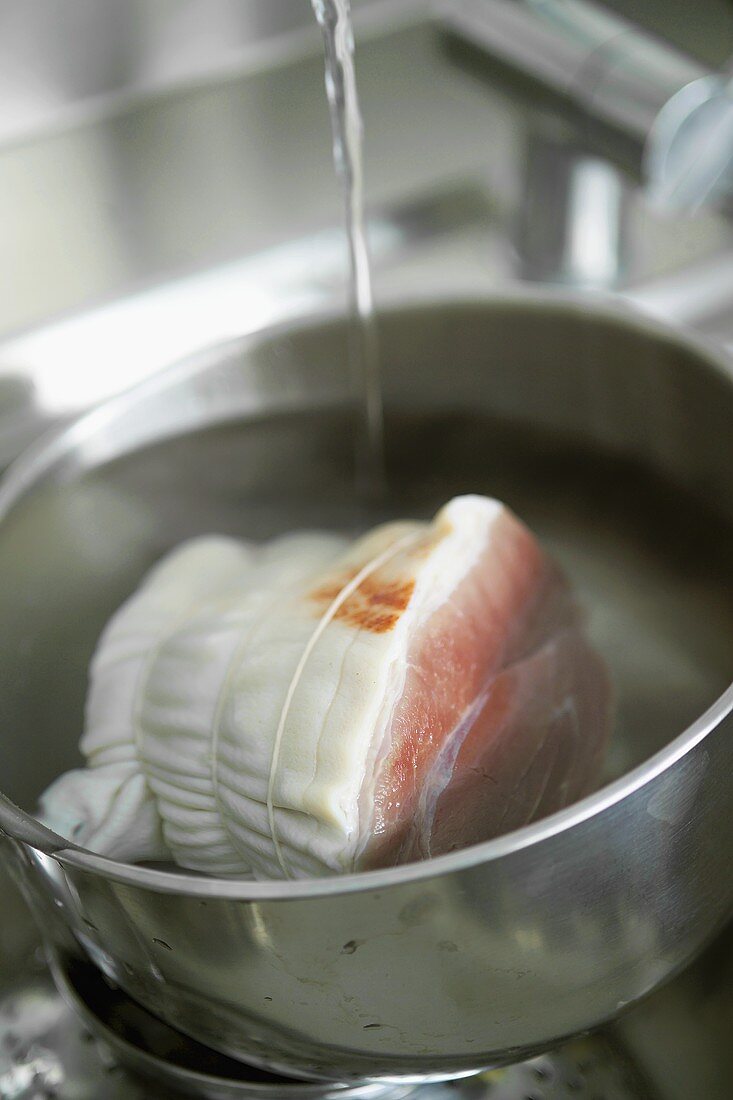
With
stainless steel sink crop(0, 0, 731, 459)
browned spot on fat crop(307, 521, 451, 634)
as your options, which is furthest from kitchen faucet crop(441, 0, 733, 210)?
browned spot on fat crop(307, 521, 451, 634)

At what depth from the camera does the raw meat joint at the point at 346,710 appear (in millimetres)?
488

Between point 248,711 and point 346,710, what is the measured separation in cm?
5

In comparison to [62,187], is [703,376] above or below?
below

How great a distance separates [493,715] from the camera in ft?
1.80

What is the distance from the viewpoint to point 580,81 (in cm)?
76

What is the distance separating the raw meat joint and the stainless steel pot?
6 centimetres

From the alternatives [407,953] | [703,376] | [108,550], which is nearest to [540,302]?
[703,376]

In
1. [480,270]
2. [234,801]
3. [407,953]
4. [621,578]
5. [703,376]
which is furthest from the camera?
[480,270]

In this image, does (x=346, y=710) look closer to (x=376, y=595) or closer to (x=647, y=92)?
(x=376, y=595)

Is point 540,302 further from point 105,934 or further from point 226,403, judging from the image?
point 105,934

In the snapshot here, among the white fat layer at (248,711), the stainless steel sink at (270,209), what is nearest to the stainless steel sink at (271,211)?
the stainless steel sink at (270,209)

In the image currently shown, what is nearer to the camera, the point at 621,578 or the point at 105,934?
the point at 105,934

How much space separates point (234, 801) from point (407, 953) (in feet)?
0.46

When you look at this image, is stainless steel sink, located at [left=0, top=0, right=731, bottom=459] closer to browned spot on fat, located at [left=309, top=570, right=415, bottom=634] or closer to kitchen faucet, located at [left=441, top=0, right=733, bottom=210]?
kitchen faucet, located at [left=441, top=0, right=733, bottom=210]
